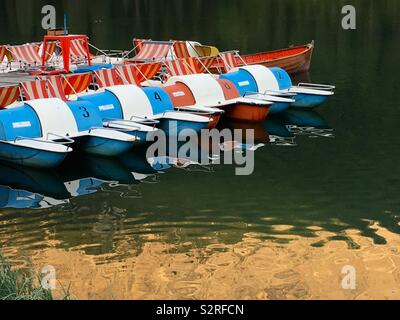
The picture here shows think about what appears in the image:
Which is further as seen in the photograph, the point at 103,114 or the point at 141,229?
the point at 103,114

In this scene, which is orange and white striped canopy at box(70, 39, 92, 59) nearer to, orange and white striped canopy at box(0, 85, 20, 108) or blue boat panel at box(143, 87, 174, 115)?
blue boat panel at box(143, 87, 174, 115)

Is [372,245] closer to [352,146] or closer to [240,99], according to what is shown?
[352,146]

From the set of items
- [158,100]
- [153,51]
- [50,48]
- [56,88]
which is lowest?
[158,100]

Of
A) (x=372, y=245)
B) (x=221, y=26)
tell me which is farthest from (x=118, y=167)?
(x=221, y=26)

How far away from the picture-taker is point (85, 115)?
21.4 meters

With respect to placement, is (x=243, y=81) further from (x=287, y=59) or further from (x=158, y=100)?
(x=287, y=59)

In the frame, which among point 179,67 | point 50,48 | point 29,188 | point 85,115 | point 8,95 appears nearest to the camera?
point 29,188

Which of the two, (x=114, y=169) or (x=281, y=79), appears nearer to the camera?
(x=114, y=169)

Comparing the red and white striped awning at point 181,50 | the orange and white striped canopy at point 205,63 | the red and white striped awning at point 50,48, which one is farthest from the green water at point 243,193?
the red and white striped awning at point 50,48

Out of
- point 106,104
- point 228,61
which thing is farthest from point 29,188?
point 228,61

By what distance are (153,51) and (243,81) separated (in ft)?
27.1

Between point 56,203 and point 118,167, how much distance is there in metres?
3.30

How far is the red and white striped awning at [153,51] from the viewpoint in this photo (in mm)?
34000
